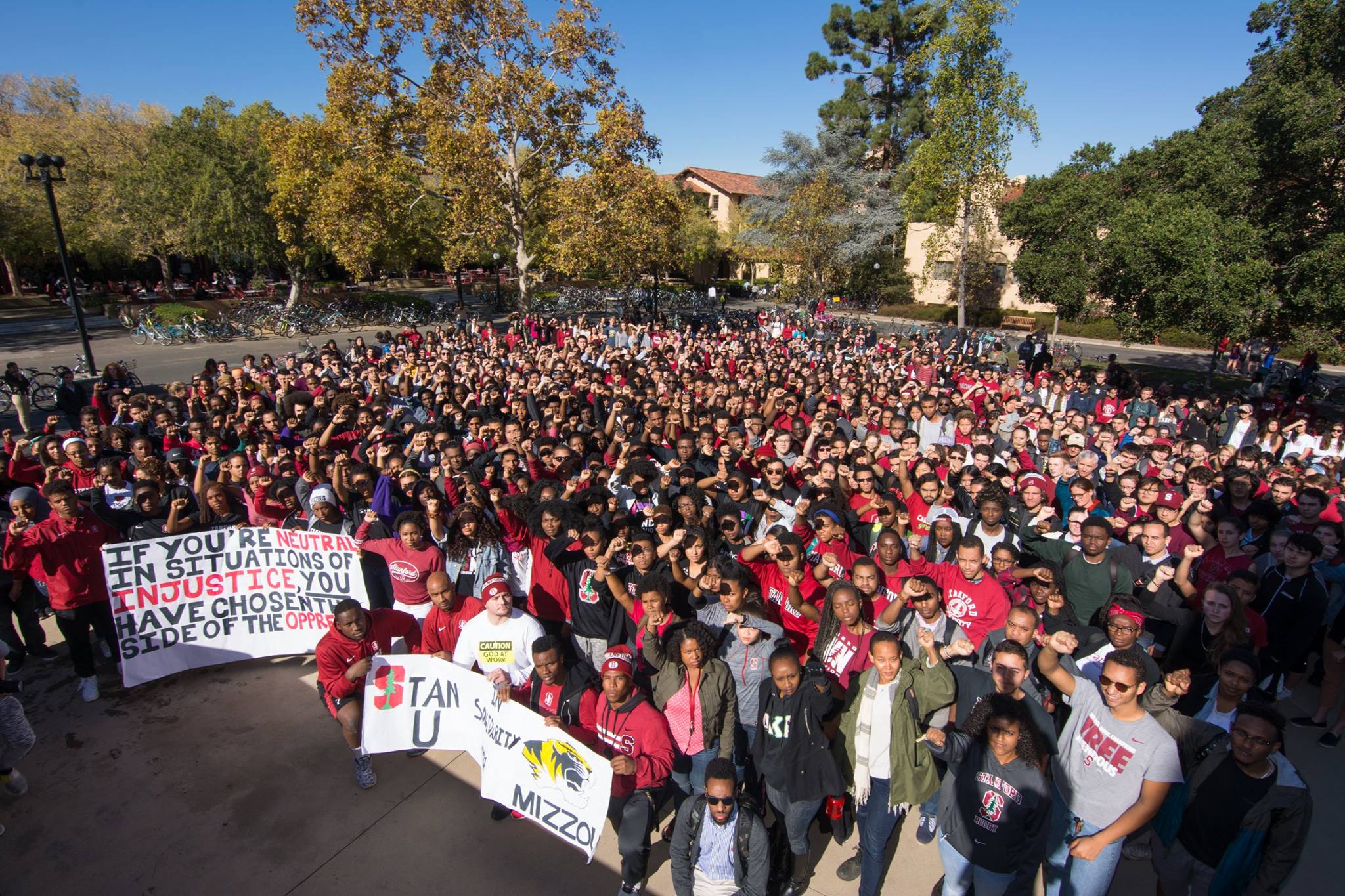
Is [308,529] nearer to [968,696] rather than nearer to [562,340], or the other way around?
[968,696]

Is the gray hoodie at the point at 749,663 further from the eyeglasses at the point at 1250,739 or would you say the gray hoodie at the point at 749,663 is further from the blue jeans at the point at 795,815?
the eyeglasses at the point at 1250,739

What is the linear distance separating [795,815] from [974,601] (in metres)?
1.79

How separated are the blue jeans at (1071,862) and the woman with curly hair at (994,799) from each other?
25 cm

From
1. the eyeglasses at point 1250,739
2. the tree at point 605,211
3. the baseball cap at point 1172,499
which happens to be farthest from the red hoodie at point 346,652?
the tree at point 605,211

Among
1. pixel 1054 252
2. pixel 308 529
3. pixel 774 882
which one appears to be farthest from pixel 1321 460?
pixel 1054 252

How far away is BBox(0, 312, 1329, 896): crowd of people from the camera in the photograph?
328 cm

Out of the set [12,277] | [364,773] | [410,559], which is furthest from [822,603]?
[12,277]

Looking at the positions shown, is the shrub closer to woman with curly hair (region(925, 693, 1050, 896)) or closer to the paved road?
the paved road

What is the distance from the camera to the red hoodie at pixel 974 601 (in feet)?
14.2

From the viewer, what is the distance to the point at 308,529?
19.2ft

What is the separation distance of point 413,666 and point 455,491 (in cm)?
236

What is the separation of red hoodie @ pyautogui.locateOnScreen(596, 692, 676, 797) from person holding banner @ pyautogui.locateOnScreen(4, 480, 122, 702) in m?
4.52

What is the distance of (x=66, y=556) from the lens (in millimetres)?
5324

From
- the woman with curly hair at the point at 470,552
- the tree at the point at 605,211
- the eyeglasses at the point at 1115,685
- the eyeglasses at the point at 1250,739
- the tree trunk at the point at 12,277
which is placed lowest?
the woman with curly hair at the point at 470,552
